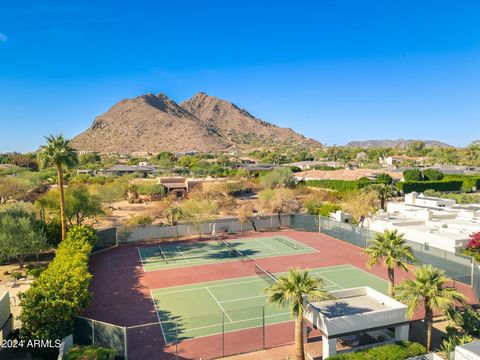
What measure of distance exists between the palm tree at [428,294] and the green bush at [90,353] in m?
12.7

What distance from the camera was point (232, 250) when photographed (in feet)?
117

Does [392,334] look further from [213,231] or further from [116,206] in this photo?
[116,206]

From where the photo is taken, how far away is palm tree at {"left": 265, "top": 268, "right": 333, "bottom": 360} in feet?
49.5

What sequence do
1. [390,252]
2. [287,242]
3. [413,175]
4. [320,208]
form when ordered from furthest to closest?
[413,175] < [320,208] < [287,242] < [390,252]

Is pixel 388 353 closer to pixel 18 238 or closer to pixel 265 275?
pixel 265 275

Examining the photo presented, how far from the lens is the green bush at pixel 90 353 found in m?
14.6

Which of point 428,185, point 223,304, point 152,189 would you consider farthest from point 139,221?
point 428,185

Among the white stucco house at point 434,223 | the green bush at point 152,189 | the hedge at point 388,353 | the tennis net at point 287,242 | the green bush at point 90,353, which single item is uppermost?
the green bush at point 152,189

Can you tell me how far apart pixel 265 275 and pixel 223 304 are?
5.81m

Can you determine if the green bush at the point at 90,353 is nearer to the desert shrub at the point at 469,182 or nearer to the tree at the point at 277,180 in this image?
the tree at the point at 277,180

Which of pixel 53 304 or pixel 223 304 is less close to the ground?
pixel 53 304

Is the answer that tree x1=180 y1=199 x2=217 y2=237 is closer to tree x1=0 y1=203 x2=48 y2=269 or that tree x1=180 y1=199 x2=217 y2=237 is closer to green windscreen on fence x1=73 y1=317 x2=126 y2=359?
tree x1=0 y1=203 x2=48 y2=269

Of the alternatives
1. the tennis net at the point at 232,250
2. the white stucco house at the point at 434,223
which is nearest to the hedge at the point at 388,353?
the white stucco house at the point at 434,223

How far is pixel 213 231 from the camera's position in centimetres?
4072
